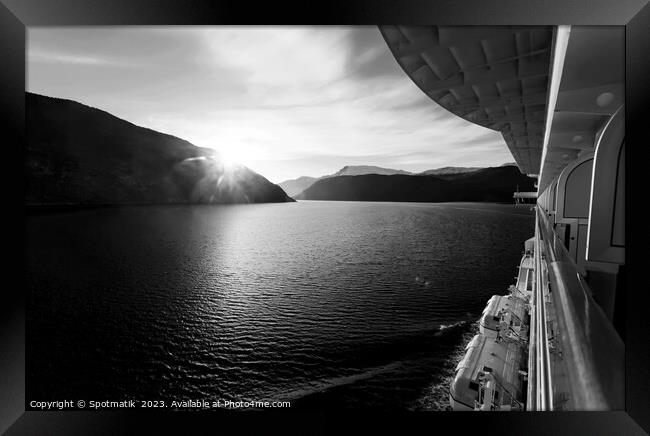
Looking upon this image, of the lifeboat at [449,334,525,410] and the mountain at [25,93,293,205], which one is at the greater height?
the mountain at [25,93,293,205]

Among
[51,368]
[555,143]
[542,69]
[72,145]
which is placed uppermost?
[72,145]

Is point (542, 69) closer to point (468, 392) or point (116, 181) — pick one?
point (468, 392)

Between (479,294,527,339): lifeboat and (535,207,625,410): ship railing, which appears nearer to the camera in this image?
(535,207,625,410): ship railing

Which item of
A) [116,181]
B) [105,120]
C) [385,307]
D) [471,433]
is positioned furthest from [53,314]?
[105,120]

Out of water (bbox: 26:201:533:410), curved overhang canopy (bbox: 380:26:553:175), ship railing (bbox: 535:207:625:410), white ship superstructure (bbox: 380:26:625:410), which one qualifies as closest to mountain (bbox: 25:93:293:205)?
water (bbox: 26:201:533:410)

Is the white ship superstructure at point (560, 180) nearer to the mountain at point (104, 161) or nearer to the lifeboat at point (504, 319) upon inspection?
the lifeboat at point (504, 319)

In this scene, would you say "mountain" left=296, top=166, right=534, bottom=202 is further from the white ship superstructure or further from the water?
the white ship superstructure

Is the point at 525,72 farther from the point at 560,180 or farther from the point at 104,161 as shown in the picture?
the point at 104,161
